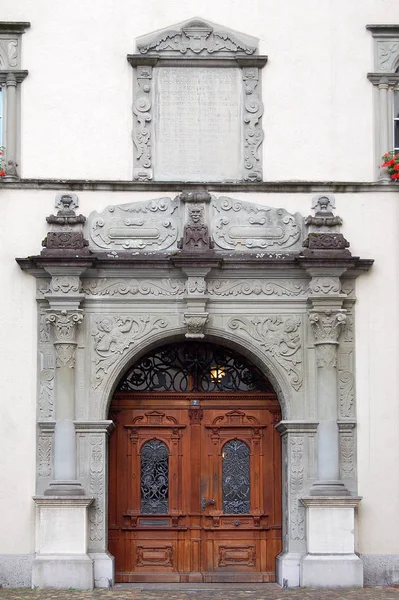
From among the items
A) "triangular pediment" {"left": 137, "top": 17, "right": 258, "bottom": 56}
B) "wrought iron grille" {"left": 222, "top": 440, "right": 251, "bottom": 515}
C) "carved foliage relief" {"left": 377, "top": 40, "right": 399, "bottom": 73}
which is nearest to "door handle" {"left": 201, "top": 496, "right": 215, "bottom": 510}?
"wrought iron grille" {"left": 222, "top": 440, "right": 251, "bottom": 515}

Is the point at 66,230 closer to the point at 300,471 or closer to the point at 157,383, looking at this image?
the point at 157,383

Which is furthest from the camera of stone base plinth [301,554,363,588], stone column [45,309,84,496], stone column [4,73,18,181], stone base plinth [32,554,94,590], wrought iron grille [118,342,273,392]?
wrought iron grille [118,342,273,392]

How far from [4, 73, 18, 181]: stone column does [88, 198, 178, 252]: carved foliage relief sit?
118 cm

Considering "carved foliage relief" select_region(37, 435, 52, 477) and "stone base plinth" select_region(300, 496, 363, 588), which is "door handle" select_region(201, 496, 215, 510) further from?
"carved foliage relief" select_region(37, 435, 52, 477)

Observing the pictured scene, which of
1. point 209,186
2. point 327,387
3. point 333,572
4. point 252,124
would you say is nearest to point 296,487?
point 333,572

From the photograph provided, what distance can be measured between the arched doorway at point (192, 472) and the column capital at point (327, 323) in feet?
4.18

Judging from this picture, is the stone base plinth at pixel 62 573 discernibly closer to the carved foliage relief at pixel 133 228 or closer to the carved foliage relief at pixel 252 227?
the carved foliage relief at pixel 133 228

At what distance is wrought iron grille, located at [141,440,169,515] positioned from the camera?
55.4 ft

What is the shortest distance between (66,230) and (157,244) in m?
1.15

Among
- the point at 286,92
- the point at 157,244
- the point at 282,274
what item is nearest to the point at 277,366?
the point at 282,274

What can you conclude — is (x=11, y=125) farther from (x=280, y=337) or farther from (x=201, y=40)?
(x=280, y=337)

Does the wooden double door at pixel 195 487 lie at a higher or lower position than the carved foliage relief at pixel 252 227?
lower

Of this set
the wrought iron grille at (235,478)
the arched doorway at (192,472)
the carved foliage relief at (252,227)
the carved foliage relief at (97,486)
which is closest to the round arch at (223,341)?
the carved foliage relief at (97,486)

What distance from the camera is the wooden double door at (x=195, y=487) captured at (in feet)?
55.1
